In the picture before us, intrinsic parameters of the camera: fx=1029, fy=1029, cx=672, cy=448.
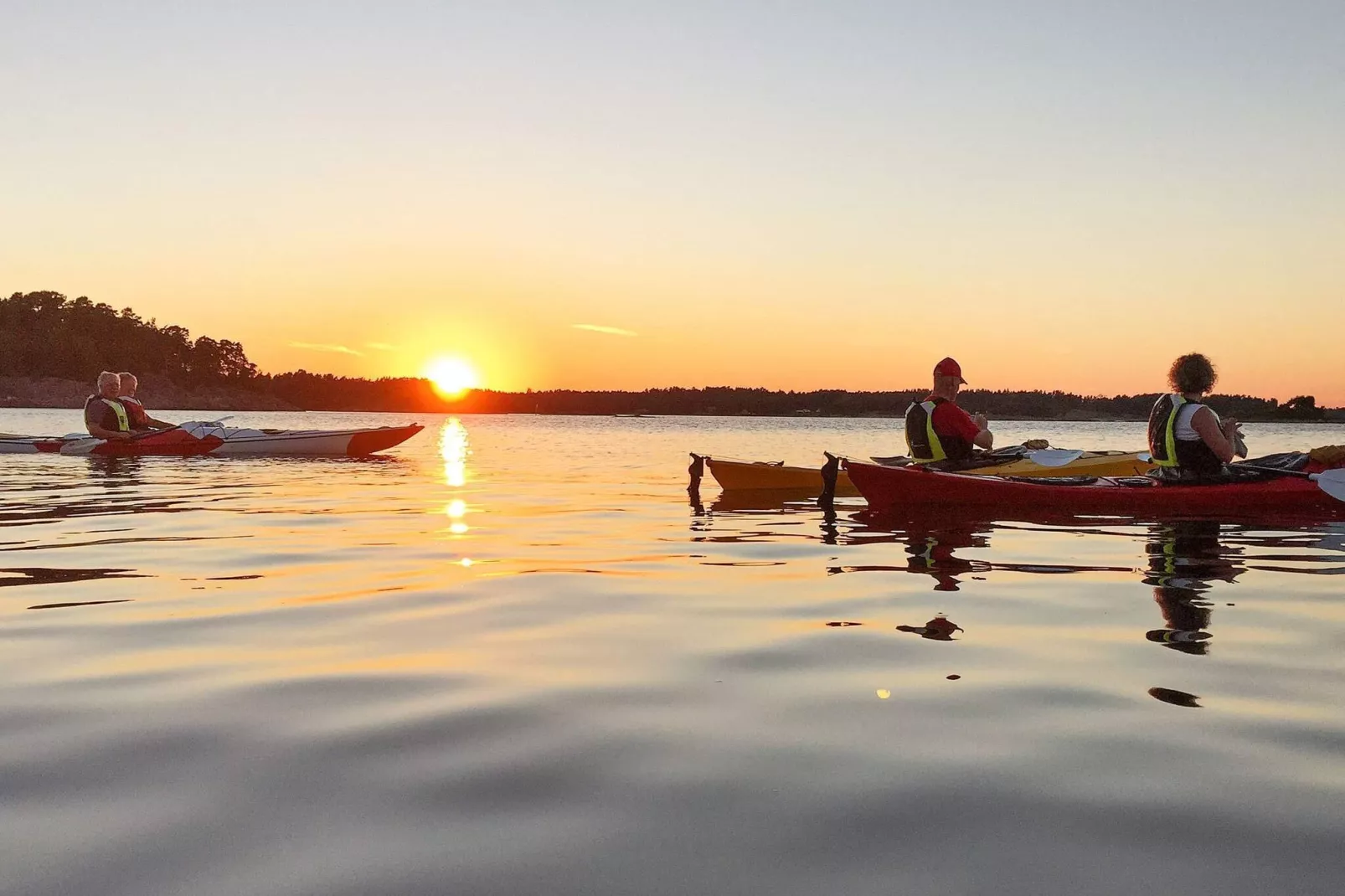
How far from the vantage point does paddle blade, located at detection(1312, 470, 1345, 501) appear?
11.5 meters

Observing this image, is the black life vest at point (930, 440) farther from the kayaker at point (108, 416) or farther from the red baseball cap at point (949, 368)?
the kayaker at point (108, 416)

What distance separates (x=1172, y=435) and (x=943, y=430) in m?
2.52

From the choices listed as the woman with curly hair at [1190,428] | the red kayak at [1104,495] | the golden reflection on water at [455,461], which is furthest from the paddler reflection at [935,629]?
the golden reflection on water at [455,461]

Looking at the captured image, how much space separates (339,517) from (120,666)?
6.98m

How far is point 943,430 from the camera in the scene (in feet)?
41.3

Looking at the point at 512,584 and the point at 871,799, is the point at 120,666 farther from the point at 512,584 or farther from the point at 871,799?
the point at 871,799

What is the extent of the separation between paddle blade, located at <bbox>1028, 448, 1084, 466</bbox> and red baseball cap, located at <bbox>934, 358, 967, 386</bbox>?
86.2 inches

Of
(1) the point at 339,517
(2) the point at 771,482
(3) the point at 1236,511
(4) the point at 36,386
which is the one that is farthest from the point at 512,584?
(4) the point at 36,386

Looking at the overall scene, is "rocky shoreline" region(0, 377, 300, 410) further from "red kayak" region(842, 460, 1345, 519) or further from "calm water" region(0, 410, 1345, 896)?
"calm water" region(0, 410, 1345, 896)

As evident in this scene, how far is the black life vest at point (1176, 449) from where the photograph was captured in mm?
11359

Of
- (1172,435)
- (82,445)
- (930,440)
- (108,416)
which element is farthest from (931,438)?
(82,445)

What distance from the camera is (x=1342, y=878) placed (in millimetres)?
2430

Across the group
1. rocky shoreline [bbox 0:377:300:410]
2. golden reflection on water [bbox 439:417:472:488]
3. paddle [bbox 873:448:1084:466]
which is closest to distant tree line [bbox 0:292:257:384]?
rocky shoreline [bbox 0:377:300:410]

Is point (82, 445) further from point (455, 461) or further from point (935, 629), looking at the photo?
point (935, 629)
